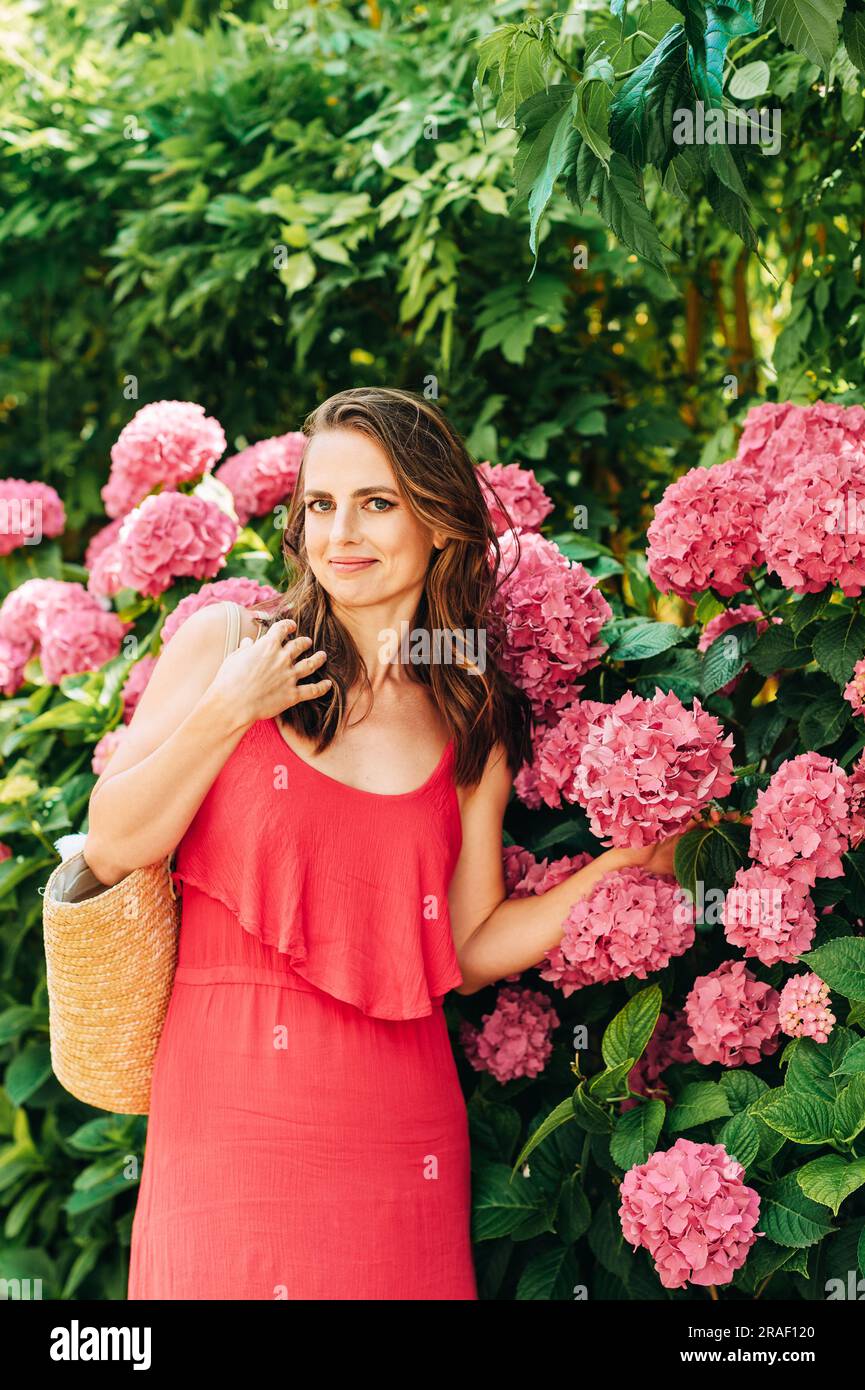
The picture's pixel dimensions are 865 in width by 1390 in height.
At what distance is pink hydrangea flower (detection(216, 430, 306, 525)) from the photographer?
2.62 metres

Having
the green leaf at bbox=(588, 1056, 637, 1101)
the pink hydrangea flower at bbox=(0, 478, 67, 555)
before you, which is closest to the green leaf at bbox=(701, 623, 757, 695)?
the green leaf at bbox=(588, 1056, 637, 1101)

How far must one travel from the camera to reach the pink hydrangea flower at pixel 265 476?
8.59ft

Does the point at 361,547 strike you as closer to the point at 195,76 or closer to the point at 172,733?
the point at 172,733

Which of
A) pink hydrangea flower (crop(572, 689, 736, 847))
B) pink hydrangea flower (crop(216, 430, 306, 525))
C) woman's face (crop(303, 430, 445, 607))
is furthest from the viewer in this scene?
pink hydrangea flower (crop(216, 430, 306, 525))

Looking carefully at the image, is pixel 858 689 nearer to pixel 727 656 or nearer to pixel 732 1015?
pixel 727 656

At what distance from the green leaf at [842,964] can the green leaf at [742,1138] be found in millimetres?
207

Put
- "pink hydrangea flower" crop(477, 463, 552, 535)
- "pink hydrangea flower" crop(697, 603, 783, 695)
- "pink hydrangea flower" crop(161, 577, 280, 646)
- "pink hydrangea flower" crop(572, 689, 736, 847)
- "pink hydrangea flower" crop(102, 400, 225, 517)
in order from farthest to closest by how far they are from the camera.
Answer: "pink hydrangea flower" crop(102, 400, 225, 517) < "pink hydrangea flower" crop(477, 463, 552, 535) < "pink hydrangea flower" crop(161, 577, 280, 646) < "pink hydrangea flower" crop(697, 603, 783, 695) < "pink hydrangea flower" crop(572, 689, 736, 847)

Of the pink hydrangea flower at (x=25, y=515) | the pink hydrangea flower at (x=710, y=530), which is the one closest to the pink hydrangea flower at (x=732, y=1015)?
the pink hydrangea flower at (x=710, y=530)

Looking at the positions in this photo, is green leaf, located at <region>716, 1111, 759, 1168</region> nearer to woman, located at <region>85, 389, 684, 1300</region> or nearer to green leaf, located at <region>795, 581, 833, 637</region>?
woman, located at <region>85, 389, 684, 1300</region>

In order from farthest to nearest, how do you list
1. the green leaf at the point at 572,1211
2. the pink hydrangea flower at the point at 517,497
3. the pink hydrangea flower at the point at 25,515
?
the pink hydrangea flower at the point at 25,515 < the pink hydrangea flower at the point at 517,497 < the green leaf at the point at 572,1211

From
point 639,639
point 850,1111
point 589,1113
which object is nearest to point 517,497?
point 639,639

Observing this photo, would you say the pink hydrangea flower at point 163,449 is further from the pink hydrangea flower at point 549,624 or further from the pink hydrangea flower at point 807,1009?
the pink hydrangea flower at point 807,1009

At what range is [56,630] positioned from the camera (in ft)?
8.27

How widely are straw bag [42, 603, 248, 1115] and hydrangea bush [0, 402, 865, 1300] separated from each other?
50 centimetres
